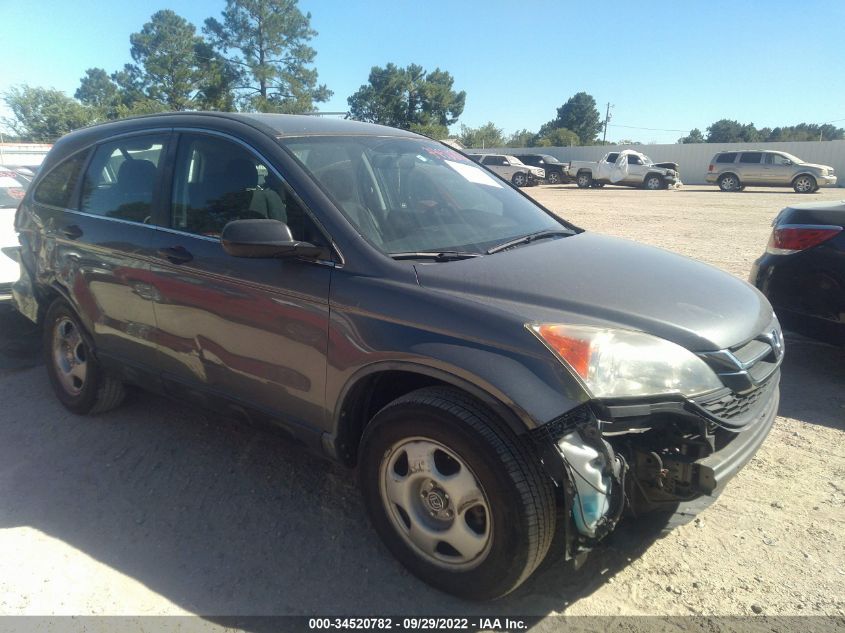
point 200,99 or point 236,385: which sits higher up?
point 200,99

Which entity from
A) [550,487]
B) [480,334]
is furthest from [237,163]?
[550,487]

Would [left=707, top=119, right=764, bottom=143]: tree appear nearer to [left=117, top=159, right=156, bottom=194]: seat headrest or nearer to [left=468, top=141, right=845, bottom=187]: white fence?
[left=468, top=141, right=845, bottom=187]: white fence

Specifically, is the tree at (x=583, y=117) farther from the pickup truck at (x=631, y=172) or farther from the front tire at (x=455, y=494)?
the front tire at (x=455, y=494)

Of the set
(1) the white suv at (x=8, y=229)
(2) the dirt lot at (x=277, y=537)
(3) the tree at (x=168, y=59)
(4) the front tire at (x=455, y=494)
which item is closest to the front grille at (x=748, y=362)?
(2) the dirt lot at (x=277, y=537)

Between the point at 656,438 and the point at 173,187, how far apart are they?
Answer: 2688mm

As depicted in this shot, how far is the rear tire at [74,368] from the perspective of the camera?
3951 millimetres

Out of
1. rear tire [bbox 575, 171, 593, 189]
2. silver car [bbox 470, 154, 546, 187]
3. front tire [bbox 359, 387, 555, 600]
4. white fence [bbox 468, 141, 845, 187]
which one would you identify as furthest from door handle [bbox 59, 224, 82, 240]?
white fence [bbox 468, 141, 845, 187]

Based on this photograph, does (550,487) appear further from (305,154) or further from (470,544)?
(305,154)

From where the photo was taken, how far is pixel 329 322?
254cm

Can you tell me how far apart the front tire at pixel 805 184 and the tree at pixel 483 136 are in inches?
1995

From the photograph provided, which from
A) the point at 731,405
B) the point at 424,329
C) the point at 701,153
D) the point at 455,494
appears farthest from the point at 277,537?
the point at 701,153

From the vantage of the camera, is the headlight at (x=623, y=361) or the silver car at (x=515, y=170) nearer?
the headlight at (x=623, y=361)

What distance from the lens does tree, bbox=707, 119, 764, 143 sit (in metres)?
82.9

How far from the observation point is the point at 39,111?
58.3m
